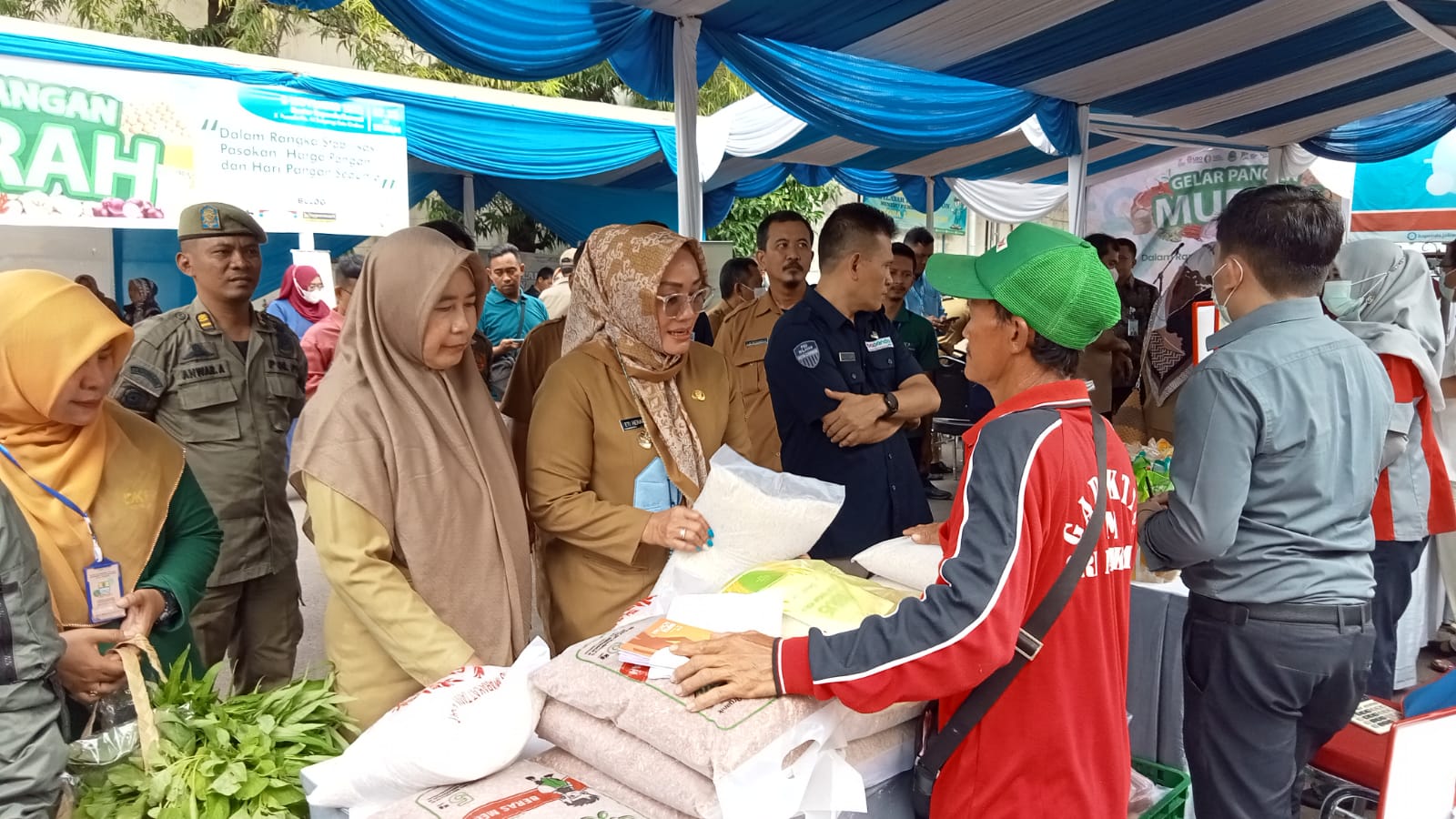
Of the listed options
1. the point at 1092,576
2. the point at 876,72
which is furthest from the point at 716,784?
the point at 876,72

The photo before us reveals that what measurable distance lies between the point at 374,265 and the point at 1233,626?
5.75 feet

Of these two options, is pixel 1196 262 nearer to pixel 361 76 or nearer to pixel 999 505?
pixel 999 505

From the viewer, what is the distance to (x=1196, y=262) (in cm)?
329

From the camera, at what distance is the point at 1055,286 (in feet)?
4.35

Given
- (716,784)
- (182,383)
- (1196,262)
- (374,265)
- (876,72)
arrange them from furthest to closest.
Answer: (876,72) → (1196,262) → (182,383) → (374,265) → (716,784)

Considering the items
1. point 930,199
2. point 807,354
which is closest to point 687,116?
point 807,354

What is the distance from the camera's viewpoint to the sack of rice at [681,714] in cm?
111

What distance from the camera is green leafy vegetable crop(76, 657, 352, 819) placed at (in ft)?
4.04

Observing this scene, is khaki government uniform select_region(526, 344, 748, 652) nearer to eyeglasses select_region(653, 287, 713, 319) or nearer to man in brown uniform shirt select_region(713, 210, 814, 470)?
eyeglasses select_region(653, 287, 713, 319)

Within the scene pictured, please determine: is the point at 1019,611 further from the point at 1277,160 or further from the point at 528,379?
the point at 1277,160

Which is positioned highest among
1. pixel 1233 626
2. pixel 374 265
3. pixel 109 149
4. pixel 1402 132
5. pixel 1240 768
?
pixel 1402 132

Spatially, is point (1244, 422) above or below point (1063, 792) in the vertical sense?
above

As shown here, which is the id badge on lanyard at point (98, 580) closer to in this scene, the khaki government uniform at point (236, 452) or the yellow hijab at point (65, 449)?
the yellow hijab at point (65, 449)

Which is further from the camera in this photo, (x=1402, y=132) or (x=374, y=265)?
(x=1402, y=132)
